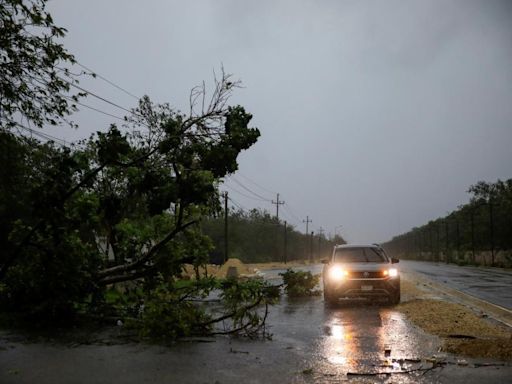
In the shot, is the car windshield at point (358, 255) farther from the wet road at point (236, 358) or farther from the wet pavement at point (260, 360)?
the wet pavement at point (260, 360)

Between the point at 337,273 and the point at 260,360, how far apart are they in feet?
25.2

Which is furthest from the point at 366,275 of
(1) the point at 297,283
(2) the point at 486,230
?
(2) the point at 486,230

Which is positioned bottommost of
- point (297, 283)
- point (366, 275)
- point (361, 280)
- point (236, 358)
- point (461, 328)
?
point (236, 358)

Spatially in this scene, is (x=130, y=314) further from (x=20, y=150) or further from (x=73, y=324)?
(x=20, y=150)

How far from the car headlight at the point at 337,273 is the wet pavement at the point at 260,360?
4070 mm

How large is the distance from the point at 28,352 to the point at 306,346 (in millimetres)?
4543

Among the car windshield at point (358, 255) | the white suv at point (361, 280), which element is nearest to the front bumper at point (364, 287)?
the white suv at point (361, 280)

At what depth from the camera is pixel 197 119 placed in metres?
11.1

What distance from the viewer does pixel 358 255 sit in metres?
16.5

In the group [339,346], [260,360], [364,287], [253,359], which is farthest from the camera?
[364,287]

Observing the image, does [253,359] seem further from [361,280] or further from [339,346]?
[361,280]

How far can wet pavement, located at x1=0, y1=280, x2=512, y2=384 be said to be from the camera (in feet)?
20.8

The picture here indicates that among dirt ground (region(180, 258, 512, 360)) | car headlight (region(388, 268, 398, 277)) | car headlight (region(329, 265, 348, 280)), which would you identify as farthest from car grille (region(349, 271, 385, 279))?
dirt ground (region(180, 258, 512, 360))

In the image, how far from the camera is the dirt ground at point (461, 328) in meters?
7.65
